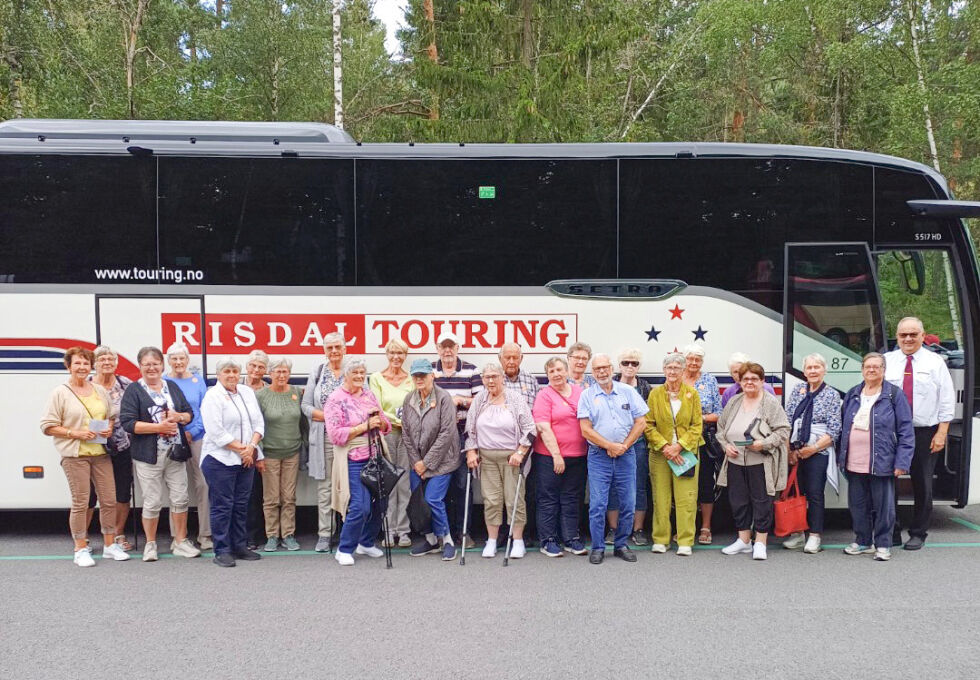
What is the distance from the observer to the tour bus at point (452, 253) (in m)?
7.08

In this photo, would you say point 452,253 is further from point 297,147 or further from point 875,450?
point 875,450

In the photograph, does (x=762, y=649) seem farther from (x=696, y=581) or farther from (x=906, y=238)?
(x=906, y=238)

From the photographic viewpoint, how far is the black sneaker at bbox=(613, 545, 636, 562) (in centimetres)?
673

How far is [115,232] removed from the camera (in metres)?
7.07

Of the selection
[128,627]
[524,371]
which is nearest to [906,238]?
[524,371]

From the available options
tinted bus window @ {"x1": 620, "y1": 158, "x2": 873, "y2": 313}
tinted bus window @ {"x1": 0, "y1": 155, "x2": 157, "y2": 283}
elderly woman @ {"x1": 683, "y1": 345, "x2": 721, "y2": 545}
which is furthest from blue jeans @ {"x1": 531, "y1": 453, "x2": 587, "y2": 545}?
tinted bus window @ {"x1": 0, "y1": 155, "x2": 157, "y2": 283}

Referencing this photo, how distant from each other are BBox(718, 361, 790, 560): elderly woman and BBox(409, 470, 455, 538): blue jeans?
235 cm

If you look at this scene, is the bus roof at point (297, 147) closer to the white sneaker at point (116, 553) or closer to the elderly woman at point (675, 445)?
the elderly woman at point (675, 445)

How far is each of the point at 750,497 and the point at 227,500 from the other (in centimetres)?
431

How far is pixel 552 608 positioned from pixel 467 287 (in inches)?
113

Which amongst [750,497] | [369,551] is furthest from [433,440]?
[750,497]

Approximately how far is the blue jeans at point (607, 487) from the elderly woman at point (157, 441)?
332 centimetres

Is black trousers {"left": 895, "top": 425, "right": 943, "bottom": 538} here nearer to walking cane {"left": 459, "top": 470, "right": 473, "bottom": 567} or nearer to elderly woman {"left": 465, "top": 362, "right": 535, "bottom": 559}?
elderly woman {"left": 465, "top": 362, "right": 535, "bottom": 559}

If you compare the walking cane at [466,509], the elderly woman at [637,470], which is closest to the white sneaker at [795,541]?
the elderly woman at [637,470]
